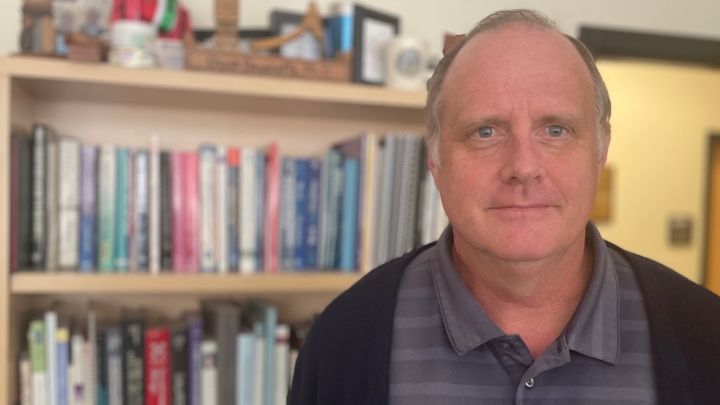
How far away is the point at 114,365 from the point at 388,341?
0.83 metres

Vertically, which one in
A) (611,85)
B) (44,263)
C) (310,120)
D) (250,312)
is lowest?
(250,312)

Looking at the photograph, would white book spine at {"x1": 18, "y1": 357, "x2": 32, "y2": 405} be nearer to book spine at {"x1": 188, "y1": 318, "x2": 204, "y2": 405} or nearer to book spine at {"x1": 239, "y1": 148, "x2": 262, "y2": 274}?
book spine at {"x1": 188, "y1": 318, "x2": 204, "y2": 405}

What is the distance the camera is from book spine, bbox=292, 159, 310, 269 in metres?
1.57

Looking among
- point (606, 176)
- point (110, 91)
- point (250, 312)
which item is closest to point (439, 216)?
point (250, 312)

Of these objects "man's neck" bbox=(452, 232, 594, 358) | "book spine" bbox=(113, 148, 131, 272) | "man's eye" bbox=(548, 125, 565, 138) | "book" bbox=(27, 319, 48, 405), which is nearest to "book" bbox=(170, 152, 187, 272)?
"book spine" bbox=(113, 148, 131, 272)

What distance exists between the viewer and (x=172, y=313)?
5.54ft

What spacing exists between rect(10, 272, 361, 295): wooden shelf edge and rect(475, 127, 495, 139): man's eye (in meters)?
0.75

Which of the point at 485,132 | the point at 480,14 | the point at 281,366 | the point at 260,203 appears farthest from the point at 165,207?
the point at 480,14

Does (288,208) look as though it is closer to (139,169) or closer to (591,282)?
(139,169)

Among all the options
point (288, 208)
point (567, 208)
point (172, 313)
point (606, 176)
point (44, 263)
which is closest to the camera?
point (567, 208)

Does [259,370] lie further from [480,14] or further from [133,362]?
[480,14]

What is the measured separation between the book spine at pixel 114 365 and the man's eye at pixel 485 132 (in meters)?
1.01

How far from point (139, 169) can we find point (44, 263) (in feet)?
0.97

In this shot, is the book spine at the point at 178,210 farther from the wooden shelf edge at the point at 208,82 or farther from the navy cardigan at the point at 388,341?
the navy cardigan at the point at 388,341
